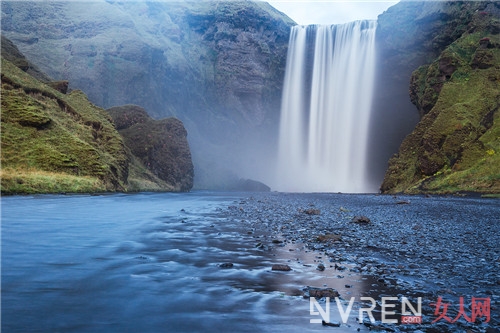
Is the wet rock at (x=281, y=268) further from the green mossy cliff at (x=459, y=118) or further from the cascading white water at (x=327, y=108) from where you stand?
the cascading white water at (x=327, y=108)

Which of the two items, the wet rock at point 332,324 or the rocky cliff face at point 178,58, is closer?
the wet rock at point 332,324

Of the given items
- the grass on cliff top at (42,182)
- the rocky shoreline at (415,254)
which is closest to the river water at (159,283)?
the rocky shoreline at (415,254)

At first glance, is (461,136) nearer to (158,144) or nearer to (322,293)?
(158,144)

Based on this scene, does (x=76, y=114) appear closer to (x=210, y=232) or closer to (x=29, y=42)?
(x=210, y=232)

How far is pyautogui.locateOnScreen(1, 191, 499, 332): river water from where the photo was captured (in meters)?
4.89

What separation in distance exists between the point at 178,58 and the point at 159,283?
3886 inches

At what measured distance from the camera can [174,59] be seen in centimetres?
9719

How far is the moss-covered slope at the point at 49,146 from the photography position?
29.2 meters

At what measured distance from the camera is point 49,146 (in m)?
32.8

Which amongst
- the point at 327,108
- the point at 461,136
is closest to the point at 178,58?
the point at 327,108

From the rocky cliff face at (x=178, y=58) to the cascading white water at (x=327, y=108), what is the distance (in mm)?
7606

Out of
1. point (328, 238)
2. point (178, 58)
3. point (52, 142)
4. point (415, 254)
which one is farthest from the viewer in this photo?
point (178, 58)

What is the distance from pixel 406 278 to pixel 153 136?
58913 mm

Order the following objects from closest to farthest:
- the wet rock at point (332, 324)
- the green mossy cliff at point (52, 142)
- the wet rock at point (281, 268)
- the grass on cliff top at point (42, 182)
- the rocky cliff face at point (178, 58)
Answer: the wet rock at point (332, 324) → the wet rock at point (281, 268) → the grass on cliff top at point (42, 182) → the green mossy cliff at point (52, 142) → the rocky cliff face at point (178, 58)
